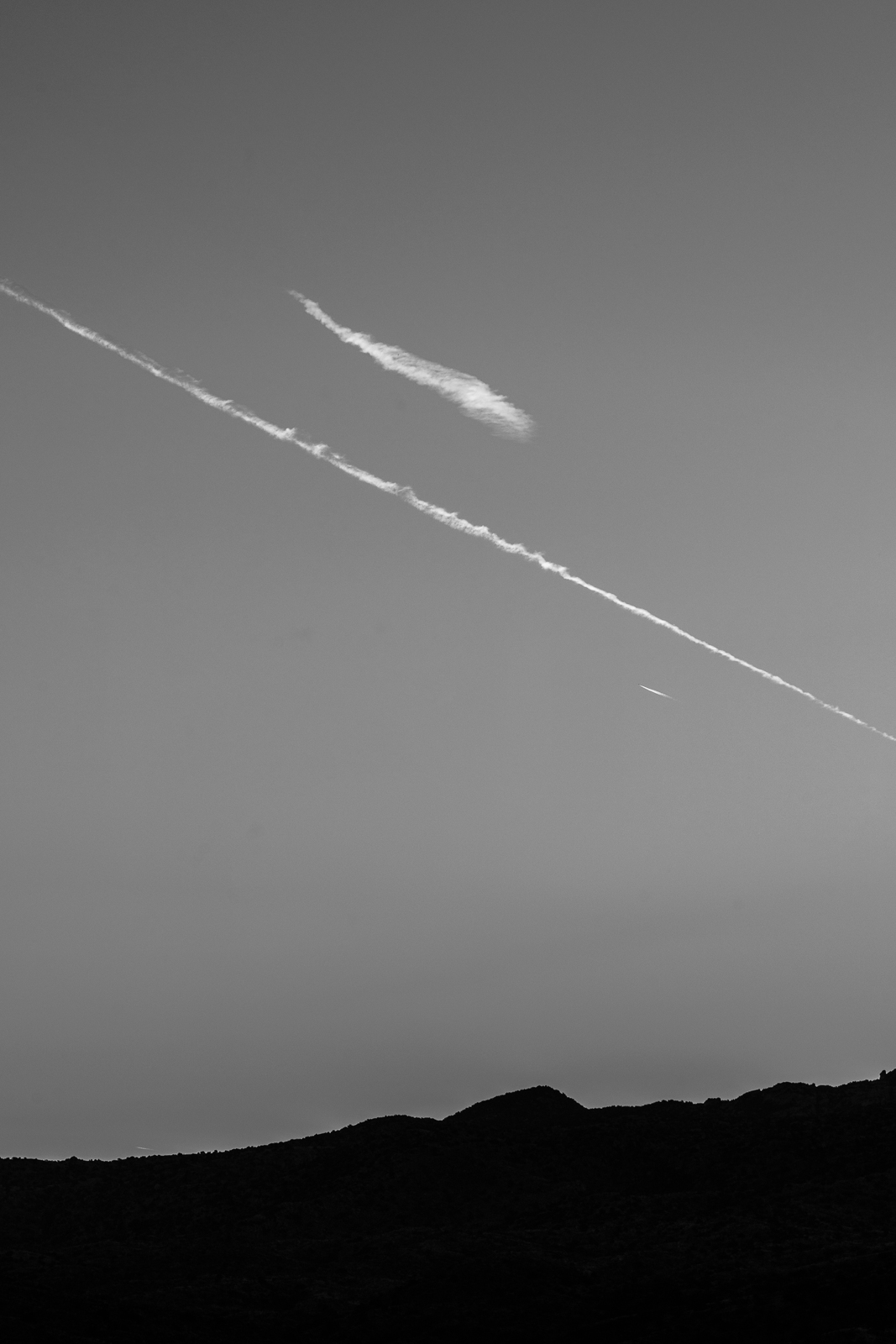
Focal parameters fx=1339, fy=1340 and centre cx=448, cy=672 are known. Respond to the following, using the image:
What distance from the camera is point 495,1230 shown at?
77.5 m

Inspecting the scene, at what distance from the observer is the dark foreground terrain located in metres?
54.3

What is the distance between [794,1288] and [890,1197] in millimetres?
21787

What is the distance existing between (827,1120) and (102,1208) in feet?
157

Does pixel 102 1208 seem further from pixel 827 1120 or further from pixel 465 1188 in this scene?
pixel 827 1120

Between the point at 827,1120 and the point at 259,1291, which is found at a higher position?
the point at 827,1120

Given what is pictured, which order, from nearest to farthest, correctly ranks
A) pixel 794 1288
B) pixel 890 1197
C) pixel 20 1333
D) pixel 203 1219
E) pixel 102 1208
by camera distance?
1. pixel 20 1333
2. pixel 794 1288
3. pixel 890 1197
4. pixel 203 1219
5. pixel 102 1208

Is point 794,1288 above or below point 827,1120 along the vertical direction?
below

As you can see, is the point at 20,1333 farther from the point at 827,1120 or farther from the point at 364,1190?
the point at 827,1120

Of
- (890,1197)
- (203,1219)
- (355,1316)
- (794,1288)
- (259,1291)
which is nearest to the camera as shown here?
(794,1288)

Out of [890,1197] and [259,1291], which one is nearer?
[259,1291]

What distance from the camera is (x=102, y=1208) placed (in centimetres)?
8875

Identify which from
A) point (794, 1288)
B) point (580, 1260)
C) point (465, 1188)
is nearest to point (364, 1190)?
point (465, 1188)

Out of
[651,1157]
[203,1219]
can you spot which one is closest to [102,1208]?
[203,1219]

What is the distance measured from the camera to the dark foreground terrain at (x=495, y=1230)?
5428 cm
